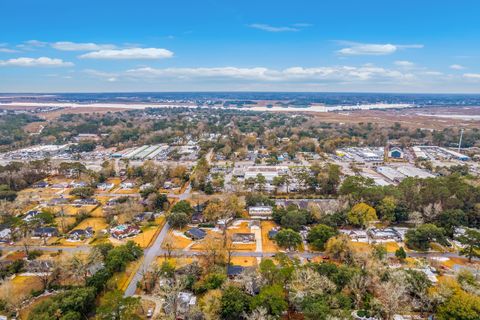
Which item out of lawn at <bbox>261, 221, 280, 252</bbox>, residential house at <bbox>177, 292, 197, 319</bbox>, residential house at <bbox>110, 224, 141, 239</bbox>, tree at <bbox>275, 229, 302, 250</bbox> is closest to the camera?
residential house at <bbox>177, 292, 197, 319</bbox>

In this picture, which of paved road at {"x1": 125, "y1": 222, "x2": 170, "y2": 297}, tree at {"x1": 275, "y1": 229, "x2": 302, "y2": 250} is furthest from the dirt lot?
paved road at {"x1": 125, "y1": 222, "x2": 170, "y2": 297}

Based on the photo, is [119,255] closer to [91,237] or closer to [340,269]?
[91,237]

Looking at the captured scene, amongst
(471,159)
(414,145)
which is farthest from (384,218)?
(414,145)

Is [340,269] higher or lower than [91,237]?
higher

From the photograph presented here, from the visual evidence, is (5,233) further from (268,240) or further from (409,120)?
(409,120)

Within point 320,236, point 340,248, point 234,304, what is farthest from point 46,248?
point 340,248

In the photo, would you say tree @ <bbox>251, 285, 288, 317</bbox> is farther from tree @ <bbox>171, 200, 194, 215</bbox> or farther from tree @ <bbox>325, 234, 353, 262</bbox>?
tree @ <bbox>171, 200, 194, 215</bbox>
